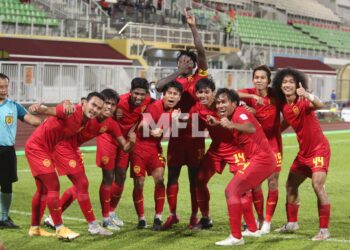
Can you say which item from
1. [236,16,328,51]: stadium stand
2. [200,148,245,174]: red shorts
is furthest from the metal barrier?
[200,148,245,174]: red shorts

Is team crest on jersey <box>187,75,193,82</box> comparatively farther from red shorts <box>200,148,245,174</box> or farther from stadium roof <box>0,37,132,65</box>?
stadium roof <box>0,37,132,65</box>

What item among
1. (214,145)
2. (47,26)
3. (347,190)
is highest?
(47,26)

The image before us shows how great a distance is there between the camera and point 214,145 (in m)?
9.97

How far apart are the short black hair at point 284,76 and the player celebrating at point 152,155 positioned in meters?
Answer: 1.36

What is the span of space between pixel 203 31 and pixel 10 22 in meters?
13.3

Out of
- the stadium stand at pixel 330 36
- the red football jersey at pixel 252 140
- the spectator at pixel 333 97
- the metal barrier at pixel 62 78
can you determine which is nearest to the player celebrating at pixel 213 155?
the red football jersey at pixel 252 140

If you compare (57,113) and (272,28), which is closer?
(57,113)

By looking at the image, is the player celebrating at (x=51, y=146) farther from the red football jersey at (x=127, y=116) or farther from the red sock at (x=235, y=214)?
the red sock at (x=235, y=214)

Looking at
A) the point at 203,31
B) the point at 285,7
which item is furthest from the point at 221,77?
the point at 285,7

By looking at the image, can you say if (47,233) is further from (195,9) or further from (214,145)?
(195,9)

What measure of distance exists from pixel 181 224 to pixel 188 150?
3.54 feet

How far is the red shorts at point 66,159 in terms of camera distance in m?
9.47

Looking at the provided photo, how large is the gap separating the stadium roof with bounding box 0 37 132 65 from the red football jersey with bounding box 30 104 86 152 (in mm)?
21349

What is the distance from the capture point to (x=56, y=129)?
932 cm
